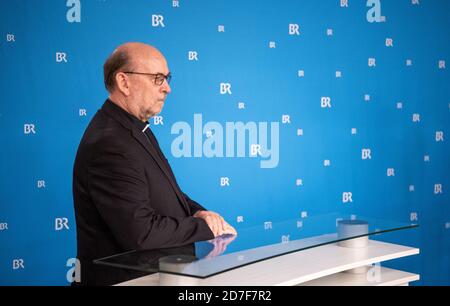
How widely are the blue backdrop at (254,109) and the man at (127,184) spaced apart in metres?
1.60

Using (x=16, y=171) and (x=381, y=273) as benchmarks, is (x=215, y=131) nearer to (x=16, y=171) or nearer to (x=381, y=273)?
(x=16, y=171)

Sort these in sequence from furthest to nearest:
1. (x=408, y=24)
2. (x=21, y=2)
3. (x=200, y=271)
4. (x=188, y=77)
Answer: (x=408, y=24), (x=188, y=77), (x=21, y=2), (x=200, y=271)

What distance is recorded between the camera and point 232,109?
4.25 metres

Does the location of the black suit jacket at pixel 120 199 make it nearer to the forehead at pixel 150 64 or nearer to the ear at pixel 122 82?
the ear at pixel 122 82

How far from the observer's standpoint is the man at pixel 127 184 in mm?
1984

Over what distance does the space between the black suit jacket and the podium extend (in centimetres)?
14

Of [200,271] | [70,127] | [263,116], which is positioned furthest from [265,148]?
[200,271]

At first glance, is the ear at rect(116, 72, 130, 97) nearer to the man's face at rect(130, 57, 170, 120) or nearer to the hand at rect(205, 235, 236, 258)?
the man's face at rect(130, 57, 170, 120)

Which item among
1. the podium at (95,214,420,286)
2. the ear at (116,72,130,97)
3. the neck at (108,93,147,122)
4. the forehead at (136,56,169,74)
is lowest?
the podium at (95,214,420,286)

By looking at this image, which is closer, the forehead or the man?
the man

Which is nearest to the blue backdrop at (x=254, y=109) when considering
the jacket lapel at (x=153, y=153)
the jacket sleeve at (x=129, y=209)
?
the jacket lapel at (x=153, y=153)

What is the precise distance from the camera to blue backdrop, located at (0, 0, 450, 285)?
375cm

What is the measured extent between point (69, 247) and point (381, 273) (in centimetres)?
233

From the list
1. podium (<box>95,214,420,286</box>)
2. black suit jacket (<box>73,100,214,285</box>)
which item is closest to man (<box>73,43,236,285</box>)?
black suit jacket (<box>73,100,214,285</box>)
